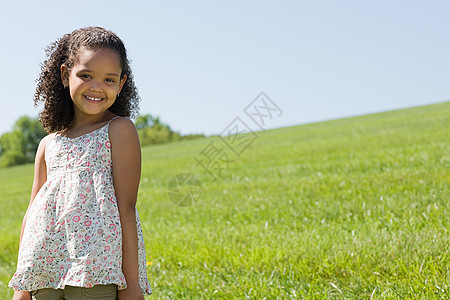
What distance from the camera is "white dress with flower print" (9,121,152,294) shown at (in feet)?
7.52

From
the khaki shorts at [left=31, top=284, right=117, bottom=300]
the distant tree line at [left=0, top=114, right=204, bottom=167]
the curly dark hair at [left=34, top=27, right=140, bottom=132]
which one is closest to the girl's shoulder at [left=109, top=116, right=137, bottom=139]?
the curly dark hair at [left=34, top=27, right=140, bottom=132]

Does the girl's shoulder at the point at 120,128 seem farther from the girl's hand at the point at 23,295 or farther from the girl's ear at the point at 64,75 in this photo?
the girl's hand at the point at 23,295

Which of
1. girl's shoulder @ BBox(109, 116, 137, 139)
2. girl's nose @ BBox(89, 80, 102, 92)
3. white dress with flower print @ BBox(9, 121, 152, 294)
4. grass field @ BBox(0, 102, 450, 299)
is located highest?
girl's nose @ BBox(89, 80, 102, 92)

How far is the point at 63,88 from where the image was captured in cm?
282

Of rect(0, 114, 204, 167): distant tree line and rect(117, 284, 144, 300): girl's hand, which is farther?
rect(0, 114, 204, 167): distant tree line

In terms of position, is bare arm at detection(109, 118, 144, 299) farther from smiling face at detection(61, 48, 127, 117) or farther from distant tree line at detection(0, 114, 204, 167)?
distant tree line at detection(0, 114, 204, 167)

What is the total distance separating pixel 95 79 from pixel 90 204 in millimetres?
655

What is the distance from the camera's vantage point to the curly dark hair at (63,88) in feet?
8.63

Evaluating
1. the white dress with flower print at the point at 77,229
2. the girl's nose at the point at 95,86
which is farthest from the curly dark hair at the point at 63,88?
the white dress with flower print at the point at 77,229

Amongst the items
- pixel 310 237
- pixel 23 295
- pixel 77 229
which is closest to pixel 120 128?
pixel 77 229

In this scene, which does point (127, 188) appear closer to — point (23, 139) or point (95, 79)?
point (95, 79)

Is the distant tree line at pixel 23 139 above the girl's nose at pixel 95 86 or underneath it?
above

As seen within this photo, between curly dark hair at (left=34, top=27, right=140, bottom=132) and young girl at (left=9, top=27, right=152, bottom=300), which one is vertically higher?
curly dark hair at (left=34, top=27, right=140, bottom=132)

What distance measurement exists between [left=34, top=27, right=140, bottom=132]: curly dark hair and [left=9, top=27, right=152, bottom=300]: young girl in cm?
2
